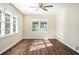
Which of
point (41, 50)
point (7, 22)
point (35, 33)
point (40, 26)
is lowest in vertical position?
point (41, 50)

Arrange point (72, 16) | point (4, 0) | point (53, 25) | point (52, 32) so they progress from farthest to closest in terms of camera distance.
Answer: point (53, 25) → point (52, 32) → point (72, 16) → point (4, 0)

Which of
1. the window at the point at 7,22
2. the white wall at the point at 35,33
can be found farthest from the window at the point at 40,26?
the window at the point at 7,22

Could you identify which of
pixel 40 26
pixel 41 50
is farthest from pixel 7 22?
pixel 41 50

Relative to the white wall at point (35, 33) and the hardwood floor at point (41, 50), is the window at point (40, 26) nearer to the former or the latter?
the white wall at point (35, 33)

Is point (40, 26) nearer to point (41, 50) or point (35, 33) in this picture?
point (35, 33)

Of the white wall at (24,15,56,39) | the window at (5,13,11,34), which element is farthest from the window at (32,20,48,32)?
the window at (5,13,11,34)

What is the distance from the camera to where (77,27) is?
2986 mm

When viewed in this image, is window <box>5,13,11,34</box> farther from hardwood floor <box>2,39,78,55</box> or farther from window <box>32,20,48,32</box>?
window <box>32,20,48,32</box>

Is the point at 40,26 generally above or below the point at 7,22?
below

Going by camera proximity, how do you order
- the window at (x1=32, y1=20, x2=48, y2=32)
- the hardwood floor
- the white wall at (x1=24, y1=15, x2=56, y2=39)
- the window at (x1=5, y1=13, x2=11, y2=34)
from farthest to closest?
the white wall at (x1=24, y1=15, x2=56, y2=39), the window at (x1=32, y1=20, x2=48, y2=32), the window at (x1=5, y1=13, x2=11, y2=34), the hardwood floor
